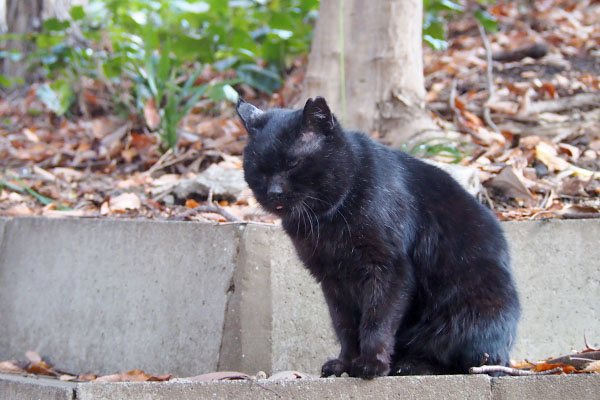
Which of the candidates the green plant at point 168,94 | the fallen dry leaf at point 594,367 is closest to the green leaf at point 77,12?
the green plant at point 168,94

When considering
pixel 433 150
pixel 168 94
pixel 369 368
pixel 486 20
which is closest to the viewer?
pixel 369 368

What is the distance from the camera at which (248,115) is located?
276 cm

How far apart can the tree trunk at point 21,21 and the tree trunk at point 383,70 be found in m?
4.55

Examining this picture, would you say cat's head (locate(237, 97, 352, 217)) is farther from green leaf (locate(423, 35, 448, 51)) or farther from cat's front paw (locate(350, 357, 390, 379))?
green leaf (locate(423, 35, 448, 51))

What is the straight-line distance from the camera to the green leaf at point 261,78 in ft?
19.0

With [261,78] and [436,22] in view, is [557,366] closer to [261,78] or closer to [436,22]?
[261,78]

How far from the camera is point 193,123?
5.76m

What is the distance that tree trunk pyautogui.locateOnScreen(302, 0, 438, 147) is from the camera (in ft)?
14.6

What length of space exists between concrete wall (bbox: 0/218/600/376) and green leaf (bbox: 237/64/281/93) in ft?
8.46

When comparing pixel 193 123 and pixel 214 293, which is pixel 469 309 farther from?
pixel 193 123

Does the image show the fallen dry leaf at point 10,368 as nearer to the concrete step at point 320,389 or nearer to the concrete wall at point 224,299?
the concrete wall at point 224,299

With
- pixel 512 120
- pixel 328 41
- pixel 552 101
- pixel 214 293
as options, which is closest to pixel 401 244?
pixel 214 293

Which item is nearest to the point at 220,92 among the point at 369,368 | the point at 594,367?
the point at 369,368

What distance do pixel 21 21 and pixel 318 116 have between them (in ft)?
21.2
